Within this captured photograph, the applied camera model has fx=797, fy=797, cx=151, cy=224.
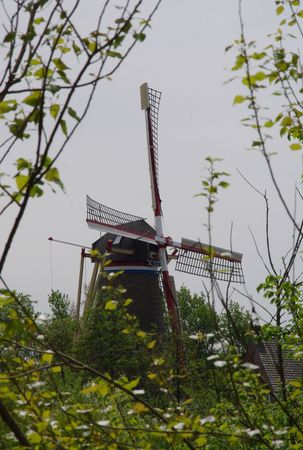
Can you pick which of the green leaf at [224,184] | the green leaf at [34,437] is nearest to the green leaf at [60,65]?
the green leaf at [224,184]

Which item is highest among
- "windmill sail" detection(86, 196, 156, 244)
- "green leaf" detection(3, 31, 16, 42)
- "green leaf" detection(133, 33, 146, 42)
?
"windmill sail" detection(86, 196, 156, 244)

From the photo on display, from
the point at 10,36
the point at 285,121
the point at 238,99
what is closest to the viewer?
the point at 10,36

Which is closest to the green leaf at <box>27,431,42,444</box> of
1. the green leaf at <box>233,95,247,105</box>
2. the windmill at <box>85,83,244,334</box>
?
the green leaf at <box>233,95,247,105</box>

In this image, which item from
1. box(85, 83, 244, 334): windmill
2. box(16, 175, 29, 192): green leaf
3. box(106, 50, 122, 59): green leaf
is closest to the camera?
box(16, 175, 29, 192): green leaf

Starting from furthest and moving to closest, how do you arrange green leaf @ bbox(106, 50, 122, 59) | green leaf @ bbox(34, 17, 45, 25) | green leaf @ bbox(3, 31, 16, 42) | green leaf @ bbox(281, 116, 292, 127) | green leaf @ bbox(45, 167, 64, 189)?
green leaf @ bbox(281, 116, 292, 127), green leaf @ bbox(34, 17, 45, 25), green leaf @ bbox(106, 50, 122, 59), green leaf @ bbox(3, 31, 16, 42), green leaf @ bbox(45, 167, 64, 189)

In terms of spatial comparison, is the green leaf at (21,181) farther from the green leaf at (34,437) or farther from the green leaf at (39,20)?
the green leaf at (34,437)

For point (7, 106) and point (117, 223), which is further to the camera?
point (117, 223)

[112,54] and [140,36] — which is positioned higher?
[140,36]

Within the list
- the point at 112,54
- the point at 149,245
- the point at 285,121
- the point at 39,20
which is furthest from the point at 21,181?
the point at 149,245

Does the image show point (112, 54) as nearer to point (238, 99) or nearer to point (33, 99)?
point (33, 99)

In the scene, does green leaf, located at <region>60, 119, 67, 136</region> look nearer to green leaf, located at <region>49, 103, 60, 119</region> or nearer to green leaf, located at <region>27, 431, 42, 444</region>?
green leaf, located at <region>49, 103, 60, 119</region>

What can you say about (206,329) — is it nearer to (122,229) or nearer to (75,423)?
(122,229)

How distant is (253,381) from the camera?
473 centimetres

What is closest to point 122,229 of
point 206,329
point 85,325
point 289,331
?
point 85,325
